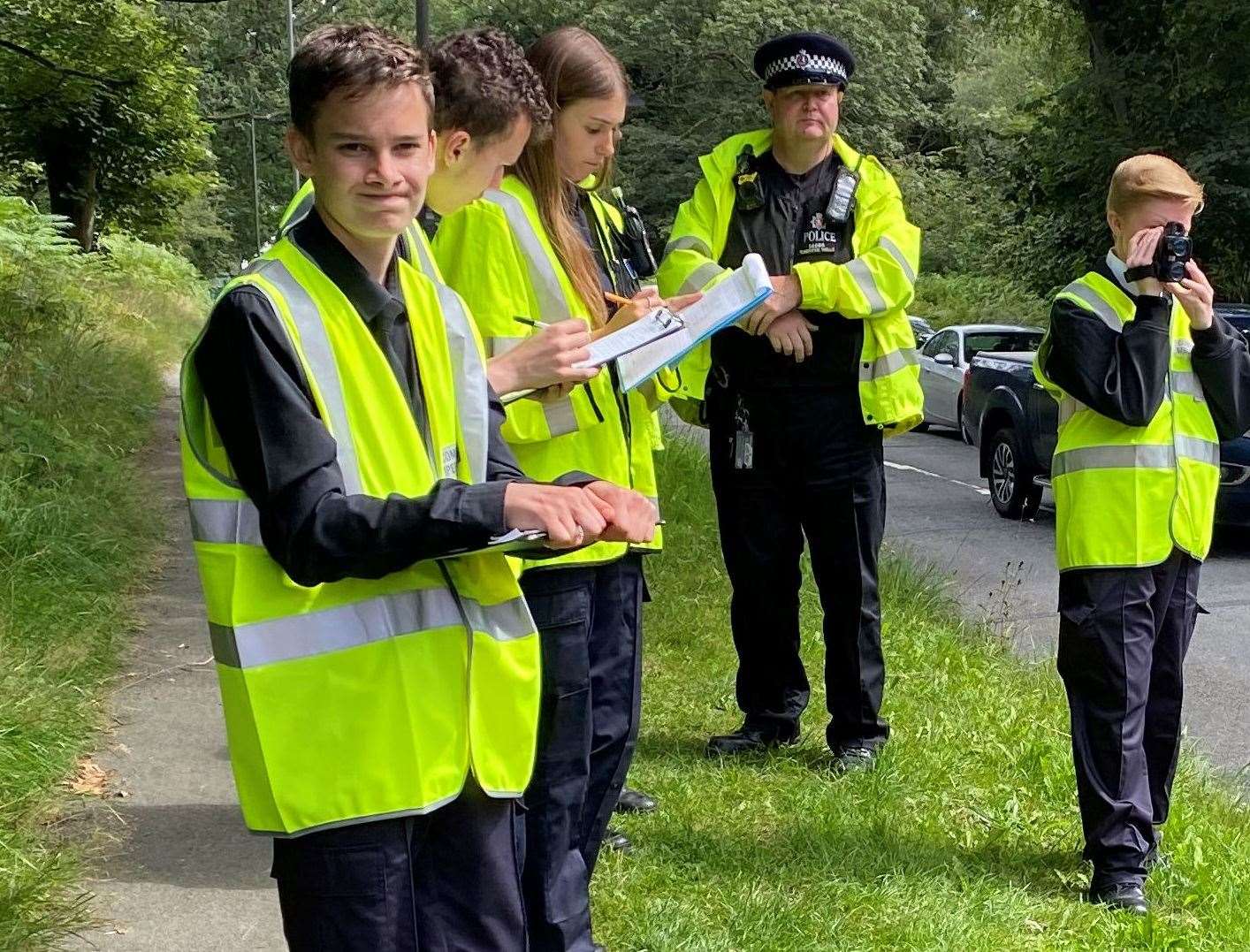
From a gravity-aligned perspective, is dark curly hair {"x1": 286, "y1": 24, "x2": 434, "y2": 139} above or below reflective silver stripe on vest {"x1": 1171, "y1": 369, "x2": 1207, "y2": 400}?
above

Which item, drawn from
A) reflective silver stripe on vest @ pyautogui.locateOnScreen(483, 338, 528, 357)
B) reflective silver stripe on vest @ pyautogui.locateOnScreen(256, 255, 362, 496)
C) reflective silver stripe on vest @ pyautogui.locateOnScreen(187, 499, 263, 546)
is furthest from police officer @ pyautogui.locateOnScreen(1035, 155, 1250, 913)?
reflective silver stripe on vest @ pyautogui.locateOnScreen(187, 499, 263, 546)

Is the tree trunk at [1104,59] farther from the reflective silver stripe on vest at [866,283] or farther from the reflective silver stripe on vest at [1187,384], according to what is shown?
the reflective silver stripe on vest at [1187,384]

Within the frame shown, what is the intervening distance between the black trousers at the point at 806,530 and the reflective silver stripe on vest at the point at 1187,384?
1.13 m

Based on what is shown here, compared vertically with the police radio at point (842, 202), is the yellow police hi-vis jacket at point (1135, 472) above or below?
below

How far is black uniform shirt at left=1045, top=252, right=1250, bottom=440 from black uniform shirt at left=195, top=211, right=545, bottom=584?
7.77 ft

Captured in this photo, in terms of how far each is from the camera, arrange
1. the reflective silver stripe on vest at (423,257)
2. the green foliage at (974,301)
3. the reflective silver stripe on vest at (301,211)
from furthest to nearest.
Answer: the green foliage at (974,301) < the reflective silver stripe on vest at (423,257) < the reflective silver stripe on vest at (301,211)

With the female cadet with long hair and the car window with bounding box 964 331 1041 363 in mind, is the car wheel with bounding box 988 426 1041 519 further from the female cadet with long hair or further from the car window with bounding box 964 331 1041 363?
the female cadet with long hair

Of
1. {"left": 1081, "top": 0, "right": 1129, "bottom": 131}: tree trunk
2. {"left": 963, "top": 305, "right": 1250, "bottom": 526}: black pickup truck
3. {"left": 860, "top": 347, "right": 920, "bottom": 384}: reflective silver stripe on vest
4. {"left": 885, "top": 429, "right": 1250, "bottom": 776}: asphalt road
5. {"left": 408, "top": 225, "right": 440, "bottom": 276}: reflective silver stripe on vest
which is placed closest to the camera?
{"left": 408, "top": 225, "right": 440, "bottom": 276}: reflective silver stripe on vest

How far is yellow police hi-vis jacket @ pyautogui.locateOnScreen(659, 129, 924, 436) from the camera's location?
5.03 meters

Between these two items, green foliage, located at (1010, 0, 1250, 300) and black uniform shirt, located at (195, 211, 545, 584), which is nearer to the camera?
black uniform shirt, located at (195, 211, 545, 584)

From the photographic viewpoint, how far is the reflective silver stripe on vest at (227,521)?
2.30 meters

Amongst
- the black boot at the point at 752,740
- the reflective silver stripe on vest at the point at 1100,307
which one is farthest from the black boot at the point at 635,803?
the reflective silver stripe on vest at the point at 1100,307

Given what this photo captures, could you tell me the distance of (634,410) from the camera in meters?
4.05

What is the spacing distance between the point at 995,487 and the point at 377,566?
1245cm
